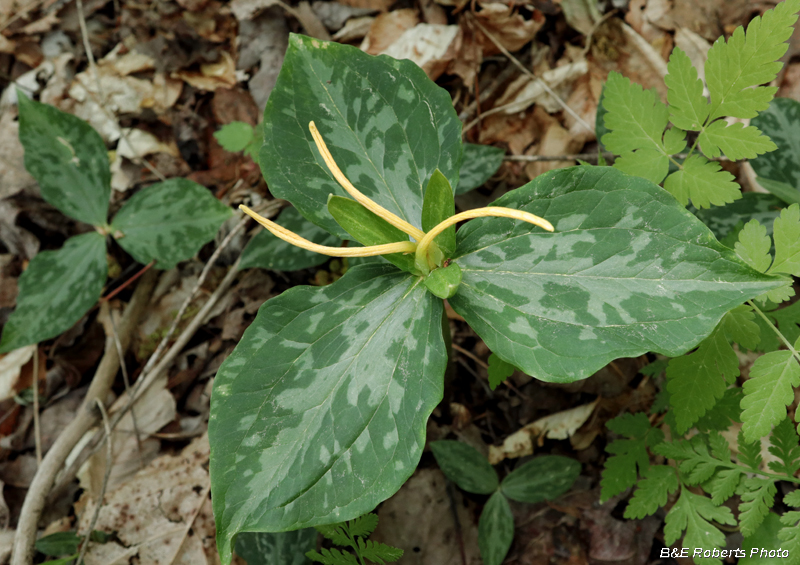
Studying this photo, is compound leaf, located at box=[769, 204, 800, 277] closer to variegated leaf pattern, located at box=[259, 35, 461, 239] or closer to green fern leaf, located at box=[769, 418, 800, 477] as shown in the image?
green fern leaf, located at box=[769, 418, 800, 477]

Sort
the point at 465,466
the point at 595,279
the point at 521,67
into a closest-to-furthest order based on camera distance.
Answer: the point at 595,279 < the point at 465,466 < the point at 521,67

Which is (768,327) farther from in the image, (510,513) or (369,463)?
(369,463)

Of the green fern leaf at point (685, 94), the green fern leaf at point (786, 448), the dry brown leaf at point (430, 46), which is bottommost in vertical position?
the green fern leaf at point (786, 448)

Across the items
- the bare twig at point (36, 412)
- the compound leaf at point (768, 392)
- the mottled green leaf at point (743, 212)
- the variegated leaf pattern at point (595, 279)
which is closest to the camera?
the variegated leaf pattern at point (595, 279)

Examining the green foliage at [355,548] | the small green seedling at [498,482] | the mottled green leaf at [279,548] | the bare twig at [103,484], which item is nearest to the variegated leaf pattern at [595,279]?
the green foliage at [355,548]

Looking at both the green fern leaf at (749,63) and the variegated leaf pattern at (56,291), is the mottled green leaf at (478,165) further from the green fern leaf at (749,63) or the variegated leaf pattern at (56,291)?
the variegated leaf pattern at (56,291)

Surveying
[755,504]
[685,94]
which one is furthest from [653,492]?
[685,94]

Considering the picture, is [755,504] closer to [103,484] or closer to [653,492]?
[653,492]
